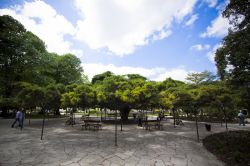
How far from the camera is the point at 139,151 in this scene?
331 inches

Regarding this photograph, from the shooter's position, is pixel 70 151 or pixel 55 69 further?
pixel 55 69

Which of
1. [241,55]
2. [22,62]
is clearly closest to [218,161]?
[241,55]

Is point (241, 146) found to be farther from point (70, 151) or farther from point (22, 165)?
point (22, 165)

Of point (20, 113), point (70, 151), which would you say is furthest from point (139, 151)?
point (20, 113)

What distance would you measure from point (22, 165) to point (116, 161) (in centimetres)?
385

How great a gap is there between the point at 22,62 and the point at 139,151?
82.3 ft

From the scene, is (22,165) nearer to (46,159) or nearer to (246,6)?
(46,159)

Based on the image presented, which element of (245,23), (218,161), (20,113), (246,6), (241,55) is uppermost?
(246,6)

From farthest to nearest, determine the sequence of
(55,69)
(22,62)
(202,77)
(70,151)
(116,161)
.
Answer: (202,77) < (55,69) < (22,62) < (70,151) < (116,161)

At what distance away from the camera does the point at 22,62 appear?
25000 millimetres

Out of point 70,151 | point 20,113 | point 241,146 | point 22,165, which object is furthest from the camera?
point 20,113

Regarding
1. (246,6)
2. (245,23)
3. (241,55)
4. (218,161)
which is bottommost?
(218,161)

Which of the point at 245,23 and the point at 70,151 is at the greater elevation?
the point at 245,23

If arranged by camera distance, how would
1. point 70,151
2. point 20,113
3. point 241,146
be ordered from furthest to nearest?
point 20,113, point 241,146, point 70,151
